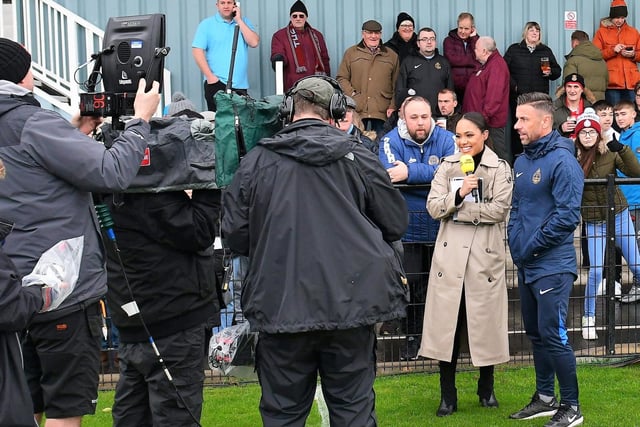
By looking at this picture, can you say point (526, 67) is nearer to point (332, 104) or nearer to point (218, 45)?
point (218, 45)

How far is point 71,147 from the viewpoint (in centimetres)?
462

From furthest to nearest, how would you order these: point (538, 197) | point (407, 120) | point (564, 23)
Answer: point (564, 23)
point (407, 120)
point (538, 197)

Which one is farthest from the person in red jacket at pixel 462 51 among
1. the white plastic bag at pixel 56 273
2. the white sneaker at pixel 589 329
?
the white plastic bag at pixel 56 273

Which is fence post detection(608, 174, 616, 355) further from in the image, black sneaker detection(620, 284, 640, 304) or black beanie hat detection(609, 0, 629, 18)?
black beanie hat detection(609, 0, 629, 18)

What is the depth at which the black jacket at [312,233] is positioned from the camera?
466 centimetres

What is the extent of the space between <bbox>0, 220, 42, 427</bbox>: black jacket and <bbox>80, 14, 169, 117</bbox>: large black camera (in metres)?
1.50

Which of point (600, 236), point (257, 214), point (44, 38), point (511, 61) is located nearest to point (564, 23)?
point (511, 61)

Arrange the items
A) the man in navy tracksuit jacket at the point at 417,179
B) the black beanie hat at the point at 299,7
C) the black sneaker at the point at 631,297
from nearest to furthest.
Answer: the man in navy tracksuit jacket at the point at 417,179, the black sneaker at the point at 631,297, the black beanie hat at the point at 299,7

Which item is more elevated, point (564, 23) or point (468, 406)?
point (564, 23)

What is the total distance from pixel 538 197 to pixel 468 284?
0.87 m

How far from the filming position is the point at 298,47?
39.7ft

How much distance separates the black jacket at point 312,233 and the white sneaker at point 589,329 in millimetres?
4053

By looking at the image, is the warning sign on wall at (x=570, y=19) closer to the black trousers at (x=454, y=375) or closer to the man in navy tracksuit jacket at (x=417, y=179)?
the man in navy tracksuit jacket at (x=417, y=179)

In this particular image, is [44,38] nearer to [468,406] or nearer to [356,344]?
[468,406]
